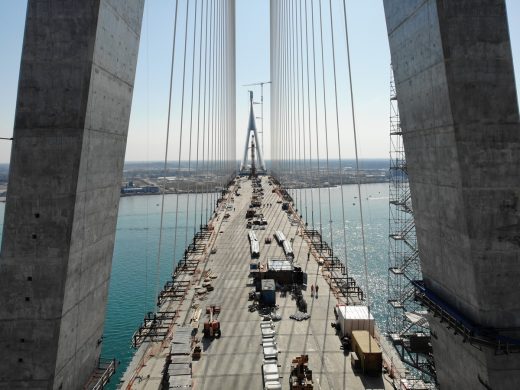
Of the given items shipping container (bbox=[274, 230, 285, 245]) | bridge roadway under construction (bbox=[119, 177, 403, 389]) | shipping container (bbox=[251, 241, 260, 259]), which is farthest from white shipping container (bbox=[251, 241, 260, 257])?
shipping container (bbox=[274, 230, 285, 245])

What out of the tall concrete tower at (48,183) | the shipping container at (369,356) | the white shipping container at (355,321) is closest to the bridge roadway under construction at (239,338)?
the shipping container at (369,356)

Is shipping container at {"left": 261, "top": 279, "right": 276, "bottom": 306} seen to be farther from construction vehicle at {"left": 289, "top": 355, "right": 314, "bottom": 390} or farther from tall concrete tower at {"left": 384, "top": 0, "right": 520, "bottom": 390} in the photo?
tall concrete tower at {"left": 384, "top": 0, "right": 520, "bottom": 390}

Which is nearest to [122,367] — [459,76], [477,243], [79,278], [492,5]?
[79,278]

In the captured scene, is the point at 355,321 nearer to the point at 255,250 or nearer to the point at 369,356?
the point at 369,356

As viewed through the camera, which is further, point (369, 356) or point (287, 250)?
point (287, 250)

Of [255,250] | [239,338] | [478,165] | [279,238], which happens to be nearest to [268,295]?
[239,338]

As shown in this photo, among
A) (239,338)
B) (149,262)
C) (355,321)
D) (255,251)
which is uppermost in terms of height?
(355,321)

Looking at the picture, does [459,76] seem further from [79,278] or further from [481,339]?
[79,278]
